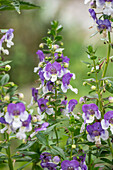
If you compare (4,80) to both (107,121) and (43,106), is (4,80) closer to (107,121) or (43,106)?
(43,106)

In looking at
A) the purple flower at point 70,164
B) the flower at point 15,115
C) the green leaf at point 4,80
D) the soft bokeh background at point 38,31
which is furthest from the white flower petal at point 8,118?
the soft bokeh background at point 38,31

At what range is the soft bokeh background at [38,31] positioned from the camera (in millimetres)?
3998

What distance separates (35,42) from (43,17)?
1.26 ft

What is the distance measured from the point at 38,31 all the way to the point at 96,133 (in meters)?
3.78

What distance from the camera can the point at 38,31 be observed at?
458cm

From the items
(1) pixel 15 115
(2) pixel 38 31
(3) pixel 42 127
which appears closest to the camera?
(1) pixel 15 115

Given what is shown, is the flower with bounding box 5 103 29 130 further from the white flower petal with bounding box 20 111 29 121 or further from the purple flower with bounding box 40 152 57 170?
the purple flower with bounding box 40 152 57 170

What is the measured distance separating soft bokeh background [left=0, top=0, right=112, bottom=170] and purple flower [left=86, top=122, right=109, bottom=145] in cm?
294

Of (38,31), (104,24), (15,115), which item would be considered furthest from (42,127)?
(38,31)

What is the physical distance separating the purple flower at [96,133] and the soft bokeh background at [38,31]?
2.94 m

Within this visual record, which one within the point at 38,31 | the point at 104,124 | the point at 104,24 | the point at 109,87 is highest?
the point at 38,31

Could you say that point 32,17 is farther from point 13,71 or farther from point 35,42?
point 13,71

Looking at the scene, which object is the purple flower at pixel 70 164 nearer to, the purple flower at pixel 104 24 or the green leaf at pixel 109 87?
the green leaf at pixel 109 87

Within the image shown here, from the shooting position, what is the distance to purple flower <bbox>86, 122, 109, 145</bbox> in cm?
95
